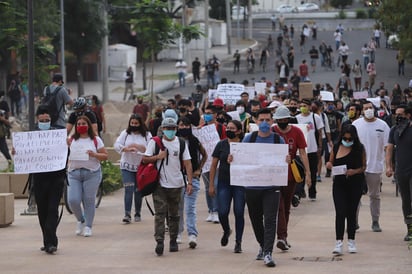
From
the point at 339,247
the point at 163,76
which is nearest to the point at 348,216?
the point at 339,247

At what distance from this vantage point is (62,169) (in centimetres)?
1422

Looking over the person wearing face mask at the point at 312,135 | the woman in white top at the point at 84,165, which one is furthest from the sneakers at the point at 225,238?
the person wearing face mask at the point at 312,135

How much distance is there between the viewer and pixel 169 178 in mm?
13875

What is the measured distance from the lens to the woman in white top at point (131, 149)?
16.5 meters

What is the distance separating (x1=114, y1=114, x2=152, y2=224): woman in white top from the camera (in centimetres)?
1645

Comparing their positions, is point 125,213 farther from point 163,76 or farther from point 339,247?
point 163,76

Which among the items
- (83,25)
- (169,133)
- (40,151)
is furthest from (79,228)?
(83,25)

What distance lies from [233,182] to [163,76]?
51.8m

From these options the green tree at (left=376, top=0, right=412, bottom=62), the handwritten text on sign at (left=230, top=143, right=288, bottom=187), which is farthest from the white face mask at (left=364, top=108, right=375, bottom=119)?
the green tree at (left=376, top=0, right=412, bottom=62)

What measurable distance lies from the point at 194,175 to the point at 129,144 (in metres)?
2.19

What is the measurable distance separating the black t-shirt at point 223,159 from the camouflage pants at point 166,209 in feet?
1.78

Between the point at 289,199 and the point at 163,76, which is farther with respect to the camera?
the point at 163,76

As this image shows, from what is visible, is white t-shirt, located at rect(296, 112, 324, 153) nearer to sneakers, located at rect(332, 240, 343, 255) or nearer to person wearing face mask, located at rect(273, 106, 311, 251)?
person wearing face mask, located at rect(273, 106, 311, 251)

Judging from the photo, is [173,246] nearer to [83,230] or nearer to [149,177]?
[149,177]
